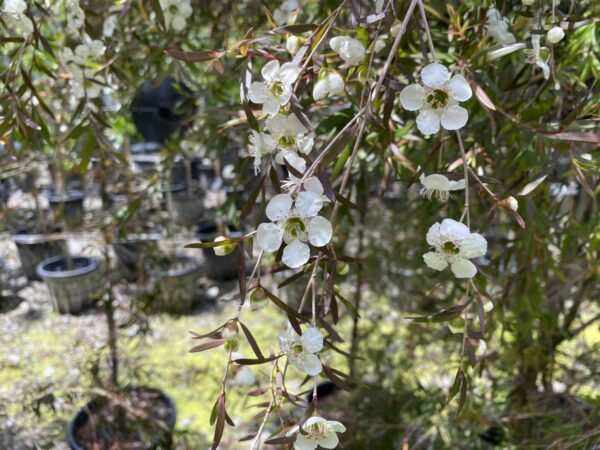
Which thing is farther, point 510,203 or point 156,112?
point 156,112

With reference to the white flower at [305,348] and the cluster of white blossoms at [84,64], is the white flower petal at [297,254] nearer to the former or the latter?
the white flower at [305,348]

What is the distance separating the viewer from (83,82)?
0.92 m

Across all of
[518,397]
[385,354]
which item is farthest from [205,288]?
[518,397]

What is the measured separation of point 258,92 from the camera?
605 mm

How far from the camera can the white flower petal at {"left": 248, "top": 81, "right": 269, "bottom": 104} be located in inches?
23.7

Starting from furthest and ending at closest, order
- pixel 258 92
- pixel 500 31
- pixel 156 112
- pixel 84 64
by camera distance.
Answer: pixel 156 112
pixel 84 64
pixel 500 31
pixel 258 92

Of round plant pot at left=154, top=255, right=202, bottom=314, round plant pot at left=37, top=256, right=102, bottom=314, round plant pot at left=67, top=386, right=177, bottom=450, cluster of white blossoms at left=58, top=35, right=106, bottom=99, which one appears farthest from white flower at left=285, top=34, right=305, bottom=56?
round plant pot at left=37, top=256, right=102, bottom=314

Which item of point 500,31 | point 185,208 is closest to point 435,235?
point 500,31

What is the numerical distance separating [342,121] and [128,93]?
0.49m

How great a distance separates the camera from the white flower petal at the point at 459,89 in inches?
21.9

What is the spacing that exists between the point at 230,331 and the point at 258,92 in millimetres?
261

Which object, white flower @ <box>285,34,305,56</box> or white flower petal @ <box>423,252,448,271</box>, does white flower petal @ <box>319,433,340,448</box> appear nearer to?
white flower petal @ <box>423,252,448,271</box>

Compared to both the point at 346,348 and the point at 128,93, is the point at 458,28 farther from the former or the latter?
the point at 346,348

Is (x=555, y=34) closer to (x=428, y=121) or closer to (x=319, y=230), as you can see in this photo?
(x=428, y=121)
